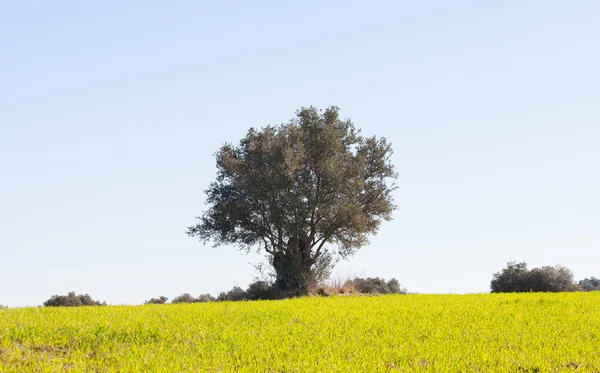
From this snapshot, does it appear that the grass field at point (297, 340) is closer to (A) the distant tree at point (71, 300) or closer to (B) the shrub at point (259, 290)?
(B) the shrub at point (259, 290)

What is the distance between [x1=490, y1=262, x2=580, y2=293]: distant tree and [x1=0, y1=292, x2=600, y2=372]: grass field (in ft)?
93.5

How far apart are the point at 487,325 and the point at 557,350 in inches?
143

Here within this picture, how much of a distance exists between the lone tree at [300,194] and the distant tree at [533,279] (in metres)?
18.3

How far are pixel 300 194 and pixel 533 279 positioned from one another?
82.8ft

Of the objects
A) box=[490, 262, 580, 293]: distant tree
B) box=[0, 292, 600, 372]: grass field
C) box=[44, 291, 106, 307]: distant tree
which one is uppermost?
box=[490, 262, 580, 293]: distant tree

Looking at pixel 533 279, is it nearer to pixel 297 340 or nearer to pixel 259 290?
pixel 259 290

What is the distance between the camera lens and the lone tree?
38.3 meters

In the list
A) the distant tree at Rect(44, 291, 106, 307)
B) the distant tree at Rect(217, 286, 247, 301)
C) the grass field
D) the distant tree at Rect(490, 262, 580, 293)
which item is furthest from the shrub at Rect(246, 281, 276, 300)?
the distant tree at Rect(490, 262, 580, 293)

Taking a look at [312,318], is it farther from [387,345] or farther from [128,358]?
[128,358]

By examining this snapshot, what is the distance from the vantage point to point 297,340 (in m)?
17.0

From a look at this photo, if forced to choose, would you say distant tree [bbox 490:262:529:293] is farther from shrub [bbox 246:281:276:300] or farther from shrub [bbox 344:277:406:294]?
shrub [bbox 246:281:276:300]

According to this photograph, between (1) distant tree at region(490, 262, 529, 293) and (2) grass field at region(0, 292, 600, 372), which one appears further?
(1) distant tree at region(490, 262, 529, 293)

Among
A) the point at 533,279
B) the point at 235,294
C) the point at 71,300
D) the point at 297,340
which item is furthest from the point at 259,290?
the point at 533,279

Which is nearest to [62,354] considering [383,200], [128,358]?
[128,358]
